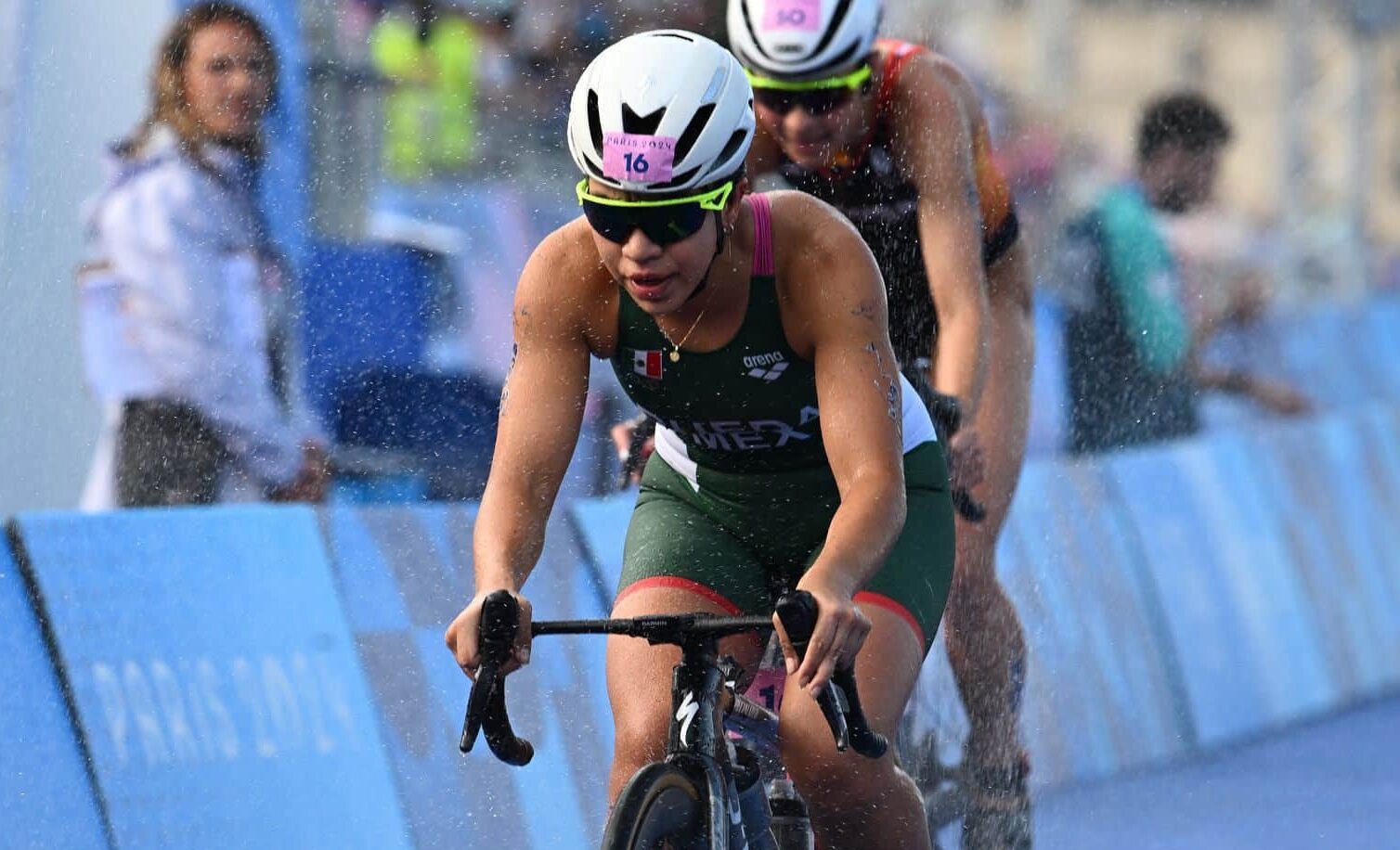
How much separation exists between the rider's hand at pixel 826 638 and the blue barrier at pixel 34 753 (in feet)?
7.51

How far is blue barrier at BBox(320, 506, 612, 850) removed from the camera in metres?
6.42

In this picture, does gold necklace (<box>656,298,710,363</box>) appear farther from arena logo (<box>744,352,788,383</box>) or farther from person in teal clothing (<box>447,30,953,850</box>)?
arena logo (<box>744,352,788,383</box>)

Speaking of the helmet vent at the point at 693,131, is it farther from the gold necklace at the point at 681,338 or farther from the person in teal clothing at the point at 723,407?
the gold necklace at the point at 681,338

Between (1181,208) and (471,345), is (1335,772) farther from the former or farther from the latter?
(471,345)

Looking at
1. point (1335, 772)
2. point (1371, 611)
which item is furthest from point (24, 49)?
point (1371, 611)

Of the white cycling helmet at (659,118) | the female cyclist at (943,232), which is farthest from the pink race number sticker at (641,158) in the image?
the female cyclist at (943,232)

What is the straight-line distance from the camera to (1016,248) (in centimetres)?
679

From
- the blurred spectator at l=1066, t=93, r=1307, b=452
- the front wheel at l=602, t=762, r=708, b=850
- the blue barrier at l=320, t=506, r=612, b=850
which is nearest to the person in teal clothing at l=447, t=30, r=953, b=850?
the front wheel at l=602, t=762, r=708, b=850

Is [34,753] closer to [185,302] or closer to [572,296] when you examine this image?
[572,296]

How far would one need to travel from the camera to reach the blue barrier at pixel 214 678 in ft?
18.5

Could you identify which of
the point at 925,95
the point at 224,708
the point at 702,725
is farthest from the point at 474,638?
the point at 925,95

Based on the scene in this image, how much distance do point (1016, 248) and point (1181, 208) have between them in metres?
5.30

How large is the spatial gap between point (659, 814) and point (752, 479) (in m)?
1.13

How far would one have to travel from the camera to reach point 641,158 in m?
4.22
